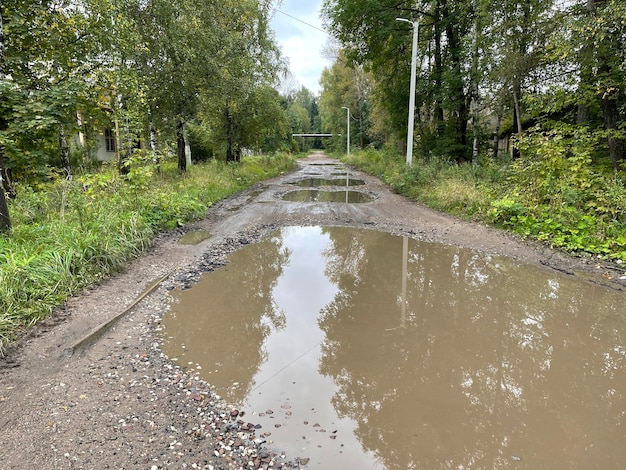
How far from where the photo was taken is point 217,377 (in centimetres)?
370

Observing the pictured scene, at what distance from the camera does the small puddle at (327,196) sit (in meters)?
14.4

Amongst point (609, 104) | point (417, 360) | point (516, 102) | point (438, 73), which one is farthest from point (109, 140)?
point (417, 360)

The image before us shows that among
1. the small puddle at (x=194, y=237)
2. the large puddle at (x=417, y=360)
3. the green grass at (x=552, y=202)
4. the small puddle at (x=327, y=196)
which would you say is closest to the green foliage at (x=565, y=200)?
the green grass at (x=552, y=202)

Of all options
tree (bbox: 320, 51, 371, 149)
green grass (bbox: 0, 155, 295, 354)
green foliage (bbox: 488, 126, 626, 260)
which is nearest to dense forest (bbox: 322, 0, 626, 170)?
green foliage (bbox: 488, 126, 626, 260)

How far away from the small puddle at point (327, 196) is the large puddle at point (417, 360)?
764cm

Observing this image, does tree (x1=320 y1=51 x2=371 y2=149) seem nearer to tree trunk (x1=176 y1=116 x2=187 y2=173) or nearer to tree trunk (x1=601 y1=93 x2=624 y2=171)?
tree trunk (x1=176 y1=116 x2=187 y2=173)

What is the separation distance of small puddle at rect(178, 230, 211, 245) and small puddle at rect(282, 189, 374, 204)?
5628 millimetres

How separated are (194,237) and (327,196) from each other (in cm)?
763

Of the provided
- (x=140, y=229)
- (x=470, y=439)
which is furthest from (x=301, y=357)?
(x=140, y=229)

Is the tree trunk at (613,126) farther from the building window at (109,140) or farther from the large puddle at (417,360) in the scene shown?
the building window at (109,140)

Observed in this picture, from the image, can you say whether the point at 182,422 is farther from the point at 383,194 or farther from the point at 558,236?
the point at 383,194

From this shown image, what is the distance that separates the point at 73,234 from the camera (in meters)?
6.09

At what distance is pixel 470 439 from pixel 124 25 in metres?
11.7

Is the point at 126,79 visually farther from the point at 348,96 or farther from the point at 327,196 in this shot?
the point at 348,96
